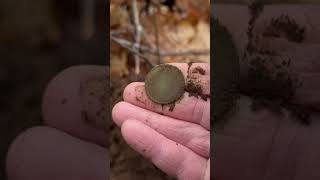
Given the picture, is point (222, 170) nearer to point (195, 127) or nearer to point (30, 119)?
point (195, 127)

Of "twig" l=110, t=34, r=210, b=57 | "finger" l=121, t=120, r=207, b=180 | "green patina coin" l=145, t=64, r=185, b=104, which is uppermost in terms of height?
"twig" l=110, t=34, r=210, b=57

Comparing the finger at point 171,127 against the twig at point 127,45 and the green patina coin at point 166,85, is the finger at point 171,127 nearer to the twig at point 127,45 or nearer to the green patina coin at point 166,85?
the green patina coin at point 166,85

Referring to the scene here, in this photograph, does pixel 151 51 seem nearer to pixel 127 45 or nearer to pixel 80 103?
pixel 127 45

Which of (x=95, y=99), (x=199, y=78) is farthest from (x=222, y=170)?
(x=95, y=99)

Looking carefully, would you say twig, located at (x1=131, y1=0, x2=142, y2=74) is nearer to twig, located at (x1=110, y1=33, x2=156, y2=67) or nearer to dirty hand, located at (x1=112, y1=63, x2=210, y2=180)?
twig, located at (x1=110, y1=33, x2=156, y2=67)

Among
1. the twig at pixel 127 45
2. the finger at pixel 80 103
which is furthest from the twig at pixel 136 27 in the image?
the finger at pixel 80 103

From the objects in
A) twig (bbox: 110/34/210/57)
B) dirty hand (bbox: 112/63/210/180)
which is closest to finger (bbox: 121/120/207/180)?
dirty hand (bbox: 112/63/210/180)

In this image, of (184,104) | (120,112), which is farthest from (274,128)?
(120,112)

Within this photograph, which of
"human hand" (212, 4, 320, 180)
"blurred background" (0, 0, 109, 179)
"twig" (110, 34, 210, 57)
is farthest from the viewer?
"twig" (110, 34, 210, 57)
